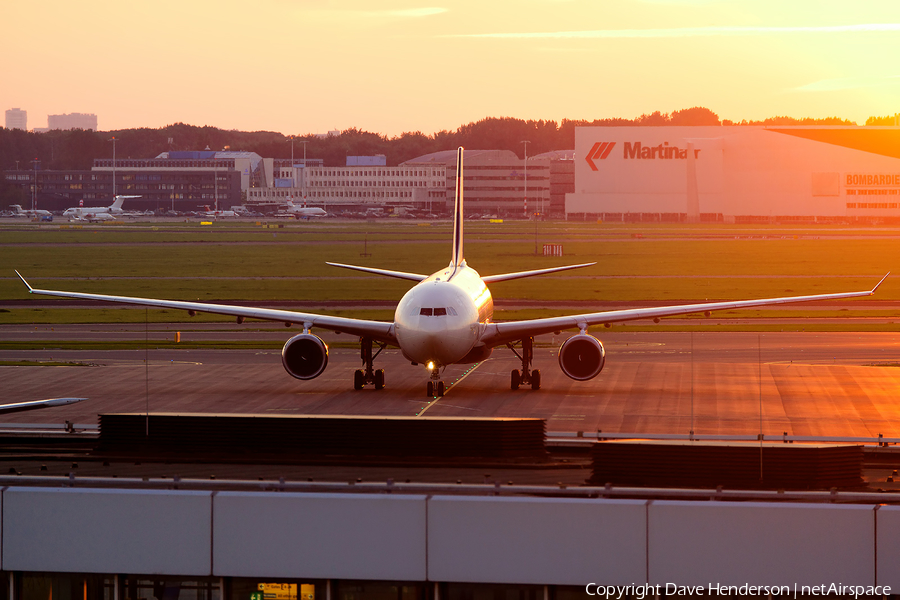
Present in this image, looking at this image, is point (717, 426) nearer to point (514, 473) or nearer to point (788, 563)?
point (514, 473)

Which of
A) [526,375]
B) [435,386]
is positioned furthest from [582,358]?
[435,386]

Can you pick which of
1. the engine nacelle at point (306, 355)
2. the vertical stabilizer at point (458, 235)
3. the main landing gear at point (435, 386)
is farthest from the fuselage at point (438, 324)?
the vertical stabilizer at point (458, 235)

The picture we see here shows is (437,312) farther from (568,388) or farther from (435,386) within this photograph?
(568,388)

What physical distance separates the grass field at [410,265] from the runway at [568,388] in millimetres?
18118

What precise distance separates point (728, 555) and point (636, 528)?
1504 millimetres

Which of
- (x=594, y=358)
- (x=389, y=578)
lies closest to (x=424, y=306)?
(x=594, y=358)

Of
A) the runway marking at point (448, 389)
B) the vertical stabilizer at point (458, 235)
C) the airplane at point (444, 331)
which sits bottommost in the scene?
the runway marking at point (448, 389)

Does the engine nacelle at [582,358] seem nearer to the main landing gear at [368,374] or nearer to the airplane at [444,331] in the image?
the airplane at [444,331]

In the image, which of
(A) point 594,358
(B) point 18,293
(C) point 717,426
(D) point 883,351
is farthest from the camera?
(B) point 18,293

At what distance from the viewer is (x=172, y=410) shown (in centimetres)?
3909

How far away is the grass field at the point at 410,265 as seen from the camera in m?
89.9

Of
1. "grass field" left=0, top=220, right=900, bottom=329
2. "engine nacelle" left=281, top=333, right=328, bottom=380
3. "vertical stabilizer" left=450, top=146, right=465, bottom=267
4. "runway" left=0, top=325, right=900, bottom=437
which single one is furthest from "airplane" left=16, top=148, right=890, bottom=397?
"grass field" left=0, top=220, right=900, bottom=329

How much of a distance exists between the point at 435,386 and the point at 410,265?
79.1 metres

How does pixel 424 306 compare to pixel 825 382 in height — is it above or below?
above
